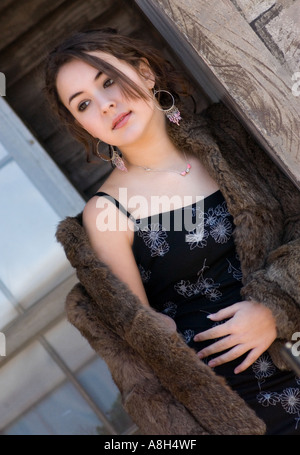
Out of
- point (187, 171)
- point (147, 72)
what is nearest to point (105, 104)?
point (147, 72)

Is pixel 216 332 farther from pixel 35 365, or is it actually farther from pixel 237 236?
pixel 35 365

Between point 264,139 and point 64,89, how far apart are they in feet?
2.48

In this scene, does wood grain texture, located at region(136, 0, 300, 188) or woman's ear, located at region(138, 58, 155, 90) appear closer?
wood grain texture, located at region(136, 0, 300, 188)

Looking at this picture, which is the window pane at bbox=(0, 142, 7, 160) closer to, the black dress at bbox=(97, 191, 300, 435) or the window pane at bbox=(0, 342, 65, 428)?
the black dress at bbox=(97, 191, 300, 435)

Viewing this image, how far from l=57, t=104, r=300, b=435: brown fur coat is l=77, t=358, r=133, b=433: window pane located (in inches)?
31.7

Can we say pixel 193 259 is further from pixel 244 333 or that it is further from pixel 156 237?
pixel 244 333

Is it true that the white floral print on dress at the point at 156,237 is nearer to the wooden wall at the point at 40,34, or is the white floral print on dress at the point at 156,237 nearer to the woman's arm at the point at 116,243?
the woman's arm at the point at 116,243

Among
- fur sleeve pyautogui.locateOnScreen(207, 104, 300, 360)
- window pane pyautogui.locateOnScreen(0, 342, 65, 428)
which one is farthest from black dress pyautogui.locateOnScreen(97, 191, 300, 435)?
window pane pyautogui.locateOnScreen(0, 342, 65, 428)

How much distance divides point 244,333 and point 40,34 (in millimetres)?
1686

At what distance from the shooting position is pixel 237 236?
7.09ft

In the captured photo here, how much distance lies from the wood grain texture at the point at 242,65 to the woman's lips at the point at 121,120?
0.34 metres

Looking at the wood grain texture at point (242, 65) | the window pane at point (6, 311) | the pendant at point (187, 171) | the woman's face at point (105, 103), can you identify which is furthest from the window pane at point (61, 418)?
the wood grain texture at point (242, 65)

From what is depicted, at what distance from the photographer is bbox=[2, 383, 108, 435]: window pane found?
2852 mm

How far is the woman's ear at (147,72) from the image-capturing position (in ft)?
7.47
